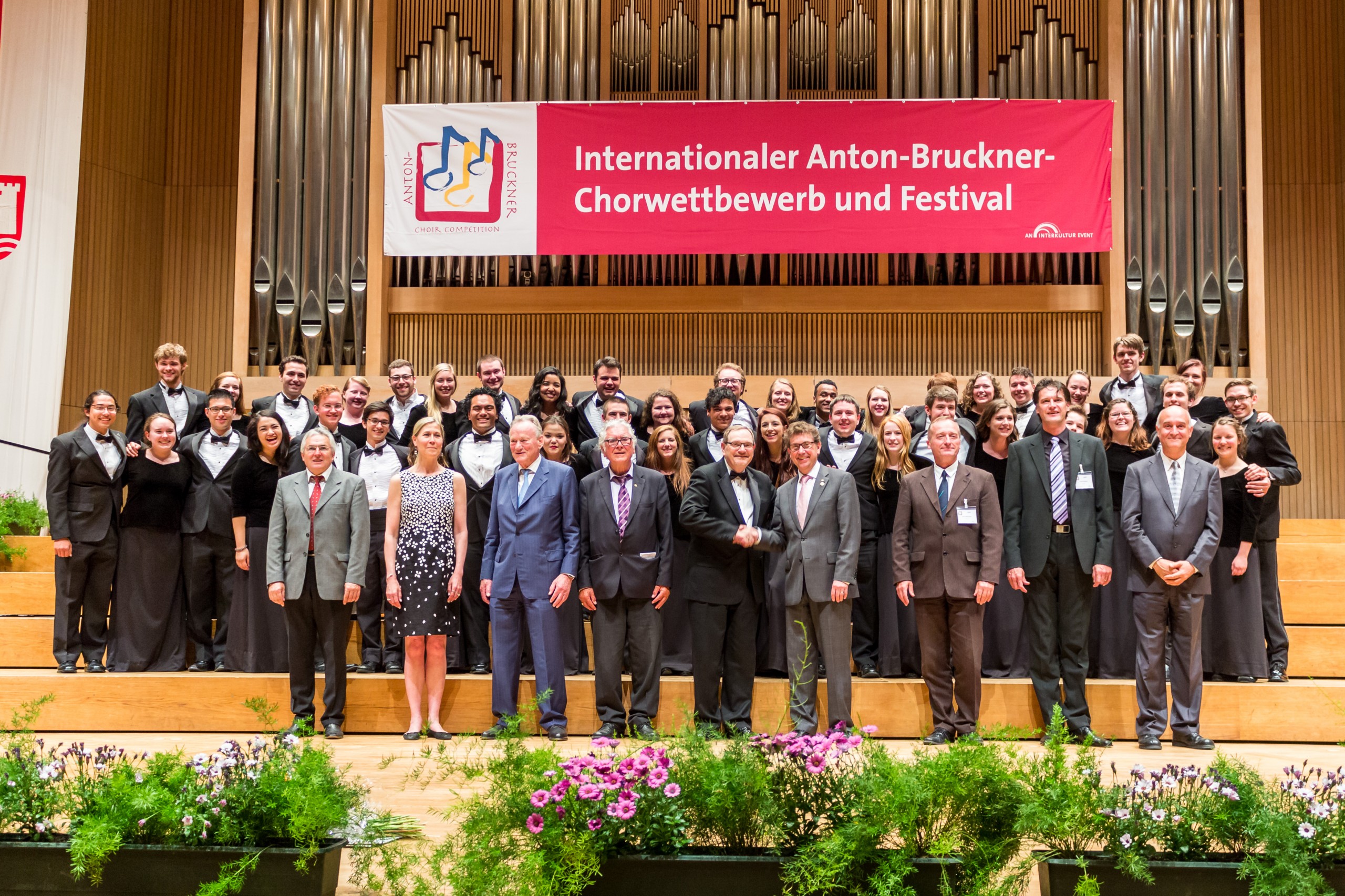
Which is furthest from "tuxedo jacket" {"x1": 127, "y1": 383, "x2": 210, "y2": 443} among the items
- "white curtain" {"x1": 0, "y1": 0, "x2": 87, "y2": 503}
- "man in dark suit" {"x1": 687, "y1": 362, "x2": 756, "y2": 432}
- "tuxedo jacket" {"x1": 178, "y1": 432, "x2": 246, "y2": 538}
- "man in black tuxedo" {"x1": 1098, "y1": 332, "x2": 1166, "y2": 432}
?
A: "man in black tuxedo" {"x1": 1098, "y1": 332, "x2": 1166, "y2": 432}

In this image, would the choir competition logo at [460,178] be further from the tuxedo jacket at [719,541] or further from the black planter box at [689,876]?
the black planter box at [689,876]

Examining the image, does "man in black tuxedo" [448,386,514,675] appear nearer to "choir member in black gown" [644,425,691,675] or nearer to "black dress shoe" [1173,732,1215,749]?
"choir member in black gown" [644,425,691,675]

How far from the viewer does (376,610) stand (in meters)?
5.22

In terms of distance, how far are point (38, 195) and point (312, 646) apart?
4.57m

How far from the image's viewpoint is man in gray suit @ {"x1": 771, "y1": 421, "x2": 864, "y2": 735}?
455cm

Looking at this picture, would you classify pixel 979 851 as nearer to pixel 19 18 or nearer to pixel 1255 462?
pixel 1255 462

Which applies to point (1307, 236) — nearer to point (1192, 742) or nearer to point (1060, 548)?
point (1060, 548)

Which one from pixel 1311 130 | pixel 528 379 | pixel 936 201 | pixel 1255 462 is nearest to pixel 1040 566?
pixel 1255 462

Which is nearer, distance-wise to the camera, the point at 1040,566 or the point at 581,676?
the point at 1040,566

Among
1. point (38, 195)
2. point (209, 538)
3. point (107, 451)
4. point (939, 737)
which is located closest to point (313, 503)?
point (209, 538)

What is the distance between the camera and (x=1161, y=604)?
453 cm

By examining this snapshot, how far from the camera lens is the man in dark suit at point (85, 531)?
5207mm

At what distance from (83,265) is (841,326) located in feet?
17.0

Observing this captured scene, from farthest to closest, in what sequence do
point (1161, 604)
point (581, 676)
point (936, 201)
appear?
point (936, 201)
point (581, 676)
point (1161, 604)
